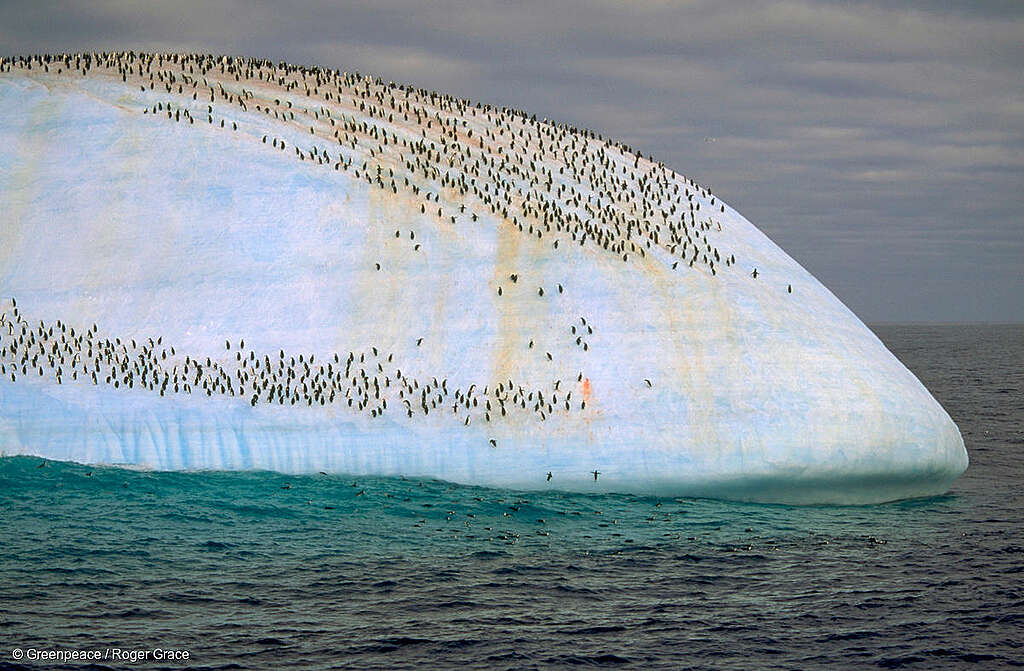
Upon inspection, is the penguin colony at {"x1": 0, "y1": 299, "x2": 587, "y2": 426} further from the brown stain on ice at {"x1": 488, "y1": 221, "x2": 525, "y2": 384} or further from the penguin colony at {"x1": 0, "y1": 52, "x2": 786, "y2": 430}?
the brown stain on ice at {"x1": 488, "y1": 221, "x2": 525, "y2": 384}

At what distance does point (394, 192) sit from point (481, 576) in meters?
14.3

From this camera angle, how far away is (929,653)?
17250mm

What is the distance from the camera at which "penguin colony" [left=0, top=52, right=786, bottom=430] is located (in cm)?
2722

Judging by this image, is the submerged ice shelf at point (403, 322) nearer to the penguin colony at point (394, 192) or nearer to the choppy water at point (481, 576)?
the penguin colony at point (394, 192)

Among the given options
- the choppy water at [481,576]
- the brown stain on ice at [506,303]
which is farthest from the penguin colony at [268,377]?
→ the choppy water at [481,576]

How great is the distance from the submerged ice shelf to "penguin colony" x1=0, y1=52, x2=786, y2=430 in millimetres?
83

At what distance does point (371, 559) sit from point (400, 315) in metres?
9.13

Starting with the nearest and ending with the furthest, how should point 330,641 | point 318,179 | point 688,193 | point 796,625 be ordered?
1. point 330,641
2. point 796,625
3. point 318,179
4. point 688,193

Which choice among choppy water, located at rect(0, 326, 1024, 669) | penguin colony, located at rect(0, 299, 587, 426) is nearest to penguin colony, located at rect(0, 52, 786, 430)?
penguin colony, located at rect(0, 299, 587, 426)

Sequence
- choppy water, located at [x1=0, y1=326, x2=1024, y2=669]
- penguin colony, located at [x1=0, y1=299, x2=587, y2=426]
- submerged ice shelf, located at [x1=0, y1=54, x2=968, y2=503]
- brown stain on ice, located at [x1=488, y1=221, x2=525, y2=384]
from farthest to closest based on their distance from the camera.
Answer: brown stain on ice, located at [x1=488, y1=221, x2=525, y2=384], penguin colony, located at [x1=0, y1=299, x2=587, y2=426], submerged ice shelf, located at [x1=0, y1=54, x2=968, y2=503], choppy water, located at [x1=0, y1=326, x2=1024, y2=669]

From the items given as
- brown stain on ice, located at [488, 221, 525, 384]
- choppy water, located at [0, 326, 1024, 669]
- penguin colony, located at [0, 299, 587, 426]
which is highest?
brown stain on ice, located at [488, 221, 525, 384]

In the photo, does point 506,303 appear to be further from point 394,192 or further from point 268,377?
point 268,377

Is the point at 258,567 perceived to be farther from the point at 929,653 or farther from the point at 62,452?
the point at 929,653

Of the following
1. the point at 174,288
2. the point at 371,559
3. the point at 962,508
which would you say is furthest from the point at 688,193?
the point at 371,559
